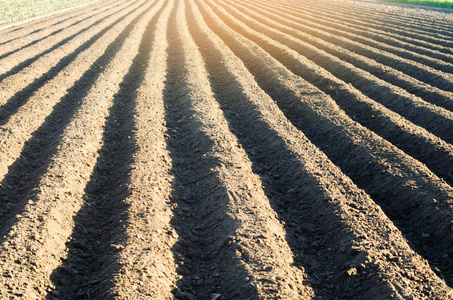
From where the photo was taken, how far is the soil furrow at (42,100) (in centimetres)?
648

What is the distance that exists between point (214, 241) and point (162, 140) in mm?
2852

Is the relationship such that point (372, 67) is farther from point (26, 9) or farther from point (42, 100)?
point (26, 9)

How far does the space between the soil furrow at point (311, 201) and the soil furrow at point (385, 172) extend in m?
0.48

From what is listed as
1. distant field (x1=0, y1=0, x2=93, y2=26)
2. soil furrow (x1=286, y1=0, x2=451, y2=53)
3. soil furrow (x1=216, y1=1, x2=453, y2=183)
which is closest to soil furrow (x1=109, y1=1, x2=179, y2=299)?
soil furrow (x1=216, y1=1, x2=453, y2=183)

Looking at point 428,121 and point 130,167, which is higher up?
point 130,167

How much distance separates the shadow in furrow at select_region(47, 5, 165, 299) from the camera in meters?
3.87

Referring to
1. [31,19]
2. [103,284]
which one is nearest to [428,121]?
[103,284]

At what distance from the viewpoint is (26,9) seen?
89.6 ft

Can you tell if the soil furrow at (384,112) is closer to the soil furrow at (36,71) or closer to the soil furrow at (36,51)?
the soil furrow at (36,71)

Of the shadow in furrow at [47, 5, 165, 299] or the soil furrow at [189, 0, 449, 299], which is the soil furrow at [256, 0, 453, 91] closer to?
the soil furrow at [189, 0, 449, 299]

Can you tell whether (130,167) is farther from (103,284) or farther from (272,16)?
(272,16)

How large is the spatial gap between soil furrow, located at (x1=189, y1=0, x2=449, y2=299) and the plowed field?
2cm

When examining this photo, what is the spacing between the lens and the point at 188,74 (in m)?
10.7

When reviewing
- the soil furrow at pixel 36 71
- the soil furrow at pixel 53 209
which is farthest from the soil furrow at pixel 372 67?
the soil furrow at pixel 36 71
